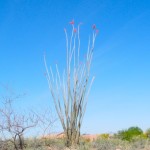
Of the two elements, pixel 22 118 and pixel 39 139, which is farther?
pixel 39 139

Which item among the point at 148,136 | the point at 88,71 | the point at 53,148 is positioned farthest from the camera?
the point at 148,136

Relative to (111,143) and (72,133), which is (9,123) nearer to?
(72,133)

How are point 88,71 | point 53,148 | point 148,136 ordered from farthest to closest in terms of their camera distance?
1. point 148,136
2. point 88,71
3. point 53,148

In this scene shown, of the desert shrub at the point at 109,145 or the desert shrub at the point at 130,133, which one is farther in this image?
the desert shrub at the point at 130,133

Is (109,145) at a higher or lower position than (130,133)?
lower

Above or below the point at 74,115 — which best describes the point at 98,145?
below

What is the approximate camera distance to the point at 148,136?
1700 centimetres

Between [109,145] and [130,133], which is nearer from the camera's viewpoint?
[109,145]

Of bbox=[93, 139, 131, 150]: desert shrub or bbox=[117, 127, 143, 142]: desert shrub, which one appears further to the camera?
bbox=[117, 127, 143, 142]: desert shrub

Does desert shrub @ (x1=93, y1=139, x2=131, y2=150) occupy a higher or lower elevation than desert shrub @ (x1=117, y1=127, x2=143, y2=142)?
lower

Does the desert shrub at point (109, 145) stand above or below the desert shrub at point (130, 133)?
below

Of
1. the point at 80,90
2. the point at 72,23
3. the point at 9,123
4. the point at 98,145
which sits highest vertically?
the point at 72,23

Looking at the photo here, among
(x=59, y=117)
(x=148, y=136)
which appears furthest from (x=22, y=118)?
(x=148, y=136)

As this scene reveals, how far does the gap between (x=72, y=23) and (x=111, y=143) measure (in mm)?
4649
